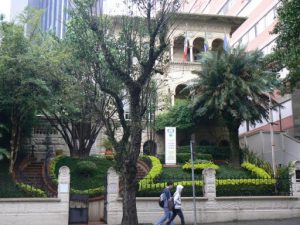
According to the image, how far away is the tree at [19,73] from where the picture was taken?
22.2 meters

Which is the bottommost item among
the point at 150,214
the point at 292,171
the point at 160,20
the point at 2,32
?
the point at 150,214

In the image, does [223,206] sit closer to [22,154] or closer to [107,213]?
[107,213]

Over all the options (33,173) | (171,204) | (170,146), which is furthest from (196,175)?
(171,204)

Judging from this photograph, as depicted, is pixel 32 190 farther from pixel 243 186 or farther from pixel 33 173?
pixel 243 186

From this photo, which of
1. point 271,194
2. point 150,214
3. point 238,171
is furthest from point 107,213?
point 238,171

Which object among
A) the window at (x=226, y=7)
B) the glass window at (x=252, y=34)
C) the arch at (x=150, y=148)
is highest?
the window at (x=226, y=7)

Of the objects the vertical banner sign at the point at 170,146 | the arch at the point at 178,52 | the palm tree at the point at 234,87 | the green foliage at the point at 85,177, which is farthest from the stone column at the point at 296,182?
the arch at the point at 178,52

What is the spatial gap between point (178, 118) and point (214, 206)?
1560cm

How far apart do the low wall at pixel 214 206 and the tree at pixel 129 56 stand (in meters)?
2.90

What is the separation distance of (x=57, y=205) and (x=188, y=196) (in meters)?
5.72

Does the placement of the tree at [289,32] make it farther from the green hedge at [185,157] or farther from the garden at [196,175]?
the green hedge at [185,157]

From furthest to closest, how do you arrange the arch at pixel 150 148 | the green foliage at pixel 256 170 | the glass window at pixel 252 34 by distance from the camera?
the glass window at pixel 252 34, the arch at pixel 150 148, the green foliage at pixel 256 170

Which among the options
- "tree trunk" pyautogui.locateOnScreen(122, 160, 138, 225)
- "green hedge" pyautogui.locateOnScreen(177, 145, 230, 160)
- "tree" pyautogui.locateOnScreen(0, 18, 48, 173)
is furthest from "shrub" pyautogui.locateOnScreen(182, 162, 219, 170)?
"tree trunk" pyautogui.locateOnScreen(122, 160, 138, 225)

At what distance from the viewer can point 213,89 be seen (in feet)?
95.5
